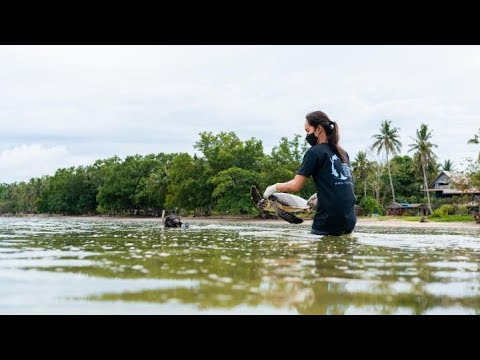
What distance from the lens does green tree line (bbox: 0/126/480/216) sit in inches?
2202

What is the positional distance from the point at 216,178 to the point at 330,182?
50.4 meters

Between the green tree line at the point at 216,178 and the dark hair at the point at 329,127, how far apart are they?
41.6 meters

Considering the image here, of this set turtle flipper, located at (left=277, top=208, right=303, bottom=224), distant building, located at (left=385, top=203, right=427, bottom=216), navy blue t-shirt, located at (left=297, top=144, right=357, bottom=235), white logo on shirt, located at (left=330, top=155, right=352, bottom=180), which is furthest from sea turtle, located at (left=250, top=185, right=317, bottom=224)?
distant building, located at (left=385, top=203, right=427, bottom=216)

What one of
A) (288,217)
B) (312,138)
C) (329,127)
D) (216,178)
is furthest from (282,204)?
(216,178)

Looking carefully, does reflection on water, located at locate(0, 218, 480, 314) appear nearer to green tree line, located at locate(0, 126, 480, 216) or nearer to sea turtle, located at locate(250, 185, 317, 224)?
sea turtle, located at locate(250, 185, 317, 224)

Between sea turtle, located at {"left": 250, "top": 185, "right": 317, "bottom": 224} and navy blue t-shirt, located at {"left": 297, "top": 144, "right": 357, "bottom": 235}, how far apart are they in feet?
2.75

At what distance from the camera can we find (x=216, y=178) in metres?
56.7

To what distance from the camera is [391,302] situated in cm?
259

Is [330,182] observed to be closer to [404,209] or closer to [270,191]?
[270,191]

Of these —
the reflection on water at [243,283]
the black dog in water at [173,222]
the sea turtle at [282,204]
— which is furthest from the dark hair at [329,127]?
the black dog in water at [173,222]
